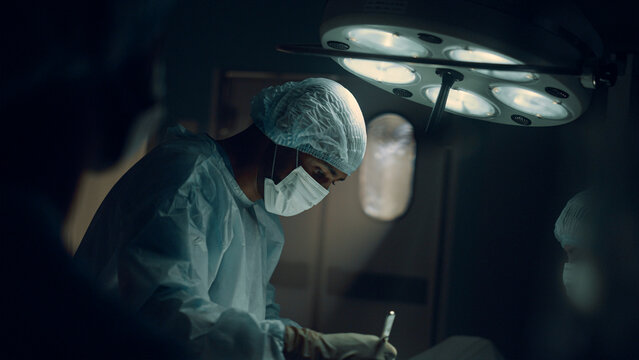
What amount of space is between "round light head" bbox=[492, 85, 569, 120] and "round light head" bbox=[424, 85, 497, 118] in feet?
0.18

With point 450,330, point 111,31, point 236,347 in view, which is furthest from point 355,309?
point 111,31

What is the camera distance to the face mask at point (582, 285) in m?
1.02

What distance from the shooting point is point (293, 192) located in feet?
4.58

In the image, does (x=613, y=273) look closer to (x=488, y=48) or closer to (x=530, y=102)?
(x=530, y=102)

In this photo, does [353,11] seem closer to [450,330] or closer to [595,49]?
[595,49]

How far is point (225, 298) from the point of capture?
1.34m

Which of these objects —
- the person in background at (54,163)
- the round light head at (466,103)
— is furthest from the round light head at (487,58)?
the person in background at (54,163)

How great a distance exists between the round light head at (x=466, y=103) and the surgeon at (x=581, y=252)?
0.28 meters

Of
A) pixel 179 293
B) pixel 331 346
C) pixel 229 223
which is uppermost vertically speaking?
pixel 229 223

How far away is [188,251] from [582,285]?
782 mm

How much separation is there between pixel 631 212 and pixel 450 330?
2.26ft

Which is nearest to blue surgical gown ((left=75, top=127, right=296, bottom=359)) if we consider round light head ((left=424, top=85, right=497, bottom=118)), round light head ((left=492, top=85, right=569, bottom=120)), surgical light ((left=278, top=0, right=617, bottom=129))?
surgical light ((left=278, top=0, right=617, bottom=129))

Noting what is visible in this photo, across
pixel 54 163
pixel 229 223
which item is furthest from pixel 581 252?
pixel 54 163

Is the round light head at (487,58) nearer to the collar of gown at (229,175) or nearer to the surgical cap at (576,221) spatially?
the surgical cap at (576,221)
